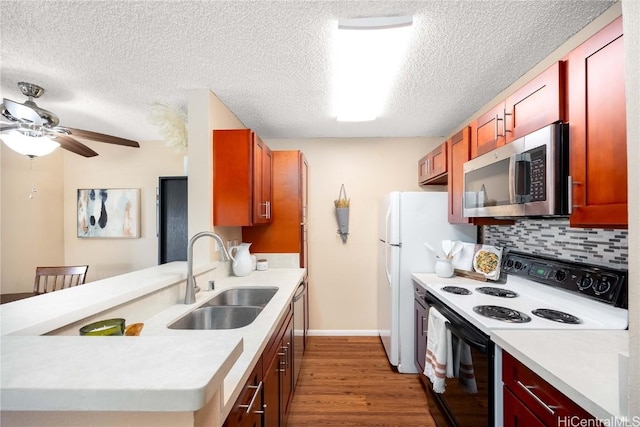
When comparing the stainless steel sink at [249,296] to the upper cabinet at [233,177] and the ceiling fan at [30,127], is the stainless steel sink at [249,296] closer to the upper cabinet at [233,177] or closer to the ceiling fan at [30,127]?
the upper cabinet at [233,177]

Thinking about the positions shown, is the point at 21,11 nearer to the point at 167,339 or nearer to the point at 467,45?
the point at 167,339

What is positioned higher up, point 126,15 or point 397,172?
point 126,15

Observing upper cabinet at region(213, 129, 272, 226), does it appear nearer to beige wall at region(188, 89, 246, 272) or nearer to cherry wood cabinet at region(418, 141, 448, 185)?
beige wall at region(188, 89, 246, 272)

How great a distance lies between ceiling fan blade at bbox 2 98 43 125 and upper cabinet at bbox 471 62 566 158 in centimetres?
301

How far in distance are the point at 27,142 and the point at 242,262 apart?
5.66 ft

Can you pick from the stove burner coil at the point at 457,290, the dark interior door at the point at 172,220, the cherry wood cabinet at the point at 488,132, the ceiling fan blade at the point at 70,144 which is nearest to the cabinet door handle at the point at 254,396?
the stove burner coil at the point at 457,290

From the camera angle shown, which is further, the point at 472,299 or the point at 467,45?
the point at 472,299

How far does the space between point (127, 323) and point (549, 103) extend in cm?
224

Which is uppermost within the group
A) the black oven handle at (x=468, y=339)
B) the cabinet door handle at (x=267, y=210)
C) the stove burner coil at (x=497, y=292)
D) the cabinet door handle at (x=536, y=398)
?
the cabinet door handle at (x=267, y=210)

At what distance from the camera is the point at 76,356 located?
509mm

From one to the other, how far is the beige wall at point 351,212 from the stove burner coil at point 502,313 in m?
1.81

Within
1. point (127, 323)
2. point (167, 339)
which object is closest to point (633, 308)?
point (167, 339)

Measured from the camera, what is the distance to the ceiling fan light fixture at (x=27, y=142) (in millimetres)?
1863

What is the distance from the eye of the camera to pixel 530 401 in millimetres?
991
